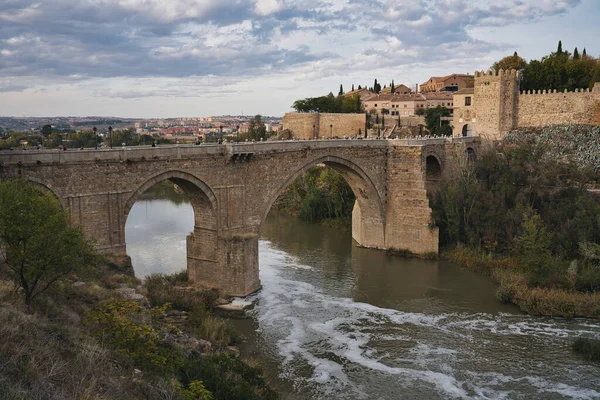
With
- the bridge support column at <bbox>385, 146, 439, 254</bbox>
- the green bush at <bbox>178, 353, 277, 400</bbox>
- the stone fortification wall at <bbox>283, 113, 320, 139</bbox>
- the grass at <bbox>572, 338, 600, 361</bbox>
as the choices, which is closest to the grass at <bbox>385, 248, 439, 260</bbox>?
the bridge support column at <bbox>385, 146, 439, 254</bbox>

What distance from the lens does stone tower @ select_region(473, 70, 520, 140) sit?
29703 millimetres

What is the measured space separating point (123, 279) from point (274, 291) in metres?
6.03

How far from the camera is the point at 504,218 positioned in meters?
21.2

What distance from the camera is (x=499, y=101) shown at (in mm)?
29703

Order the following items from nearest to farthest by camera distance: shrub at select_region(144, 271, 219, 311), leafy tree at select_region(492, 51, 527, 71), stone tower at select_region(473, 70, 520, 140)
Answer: shrub at select_region(144, 271, 219, 311) → stone tower at select_region(473, 70, 520, 140) → leafy tree at select_region(492, 51, 527, 71)

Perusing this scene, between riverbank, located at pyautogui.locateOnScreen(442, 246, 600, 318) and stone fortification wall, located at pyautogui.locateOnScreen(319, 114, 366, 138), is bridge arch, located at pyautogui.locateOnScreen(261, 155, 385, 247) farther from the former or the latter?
stone fortification wall, located at pyautogui.locateOnScreen(319, 114, 366, 138)

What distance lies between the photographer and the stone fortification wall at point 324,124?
4206 cm

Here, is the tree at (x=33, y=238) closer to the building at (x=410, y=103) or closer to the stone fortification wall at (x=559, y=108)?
the stone fortification wall at (x=559, y=108)

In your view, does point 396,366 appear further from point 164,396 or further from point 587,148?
point 587,148

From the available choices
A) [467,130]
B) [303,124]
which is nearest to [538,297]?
[467,130]

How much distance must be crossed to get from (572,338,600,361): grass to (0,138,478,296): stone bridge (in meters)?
9.12

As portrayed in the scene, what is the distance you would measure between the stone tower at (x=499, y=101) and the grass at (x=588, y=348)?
18.2 m

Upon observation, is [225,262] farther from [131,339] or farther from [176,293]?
[131,339]

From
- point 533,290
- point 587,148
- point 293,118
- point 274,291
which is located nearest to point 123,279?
point 274,291
